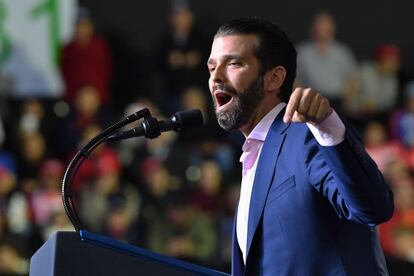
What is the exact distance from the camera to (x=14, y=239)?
8.15 m

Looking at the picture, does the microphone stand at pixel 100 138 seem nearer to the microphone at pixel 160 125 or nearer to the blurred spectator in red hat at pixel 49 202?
the microphone at pixel 160 125

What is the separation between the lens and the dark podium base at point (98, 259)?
285 centimetres

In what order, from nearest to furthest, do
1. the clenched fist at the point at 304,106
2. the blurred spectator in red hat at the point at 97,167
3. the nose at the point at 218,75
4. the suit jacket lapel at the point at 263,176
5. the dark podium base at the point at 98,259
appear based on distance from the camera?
the clenched fist at the point at 304,106
the dark podium base at the point at 98,259
the suit jacket lapel at the point at 263,176
the nose at the point at 218,75
the blurred spectator in red hat at the point at 97,167

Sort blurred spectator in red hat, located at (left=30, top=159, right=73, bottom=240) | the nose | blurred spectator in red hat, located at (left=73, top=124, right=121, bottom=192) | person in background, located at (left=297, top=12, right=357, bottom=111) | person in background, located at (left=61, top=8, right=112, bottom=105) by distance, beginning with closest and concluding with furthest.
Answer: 1. the nose
2. blurred spectator in red hat, located at (left=30, top=159, right=73, bottom=240)
3. blurred spectator in red hat, located at (left=73, top=124, right=121, bottom=192)
4. person in background, located at (left=61, top=8, right=112, bottom=105)
5. person in background, located at (left=297, top=12, right=357, bottom=111)

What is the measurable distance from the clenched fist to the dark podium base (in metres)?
0.59

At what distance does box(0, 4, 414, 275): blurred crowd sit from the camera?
839cm

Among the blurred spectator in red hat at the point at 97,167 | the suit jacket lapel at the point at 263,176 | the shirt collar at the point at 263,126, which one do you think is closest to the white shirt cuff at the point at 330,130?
the suit jacket lapel at the point at 263,176

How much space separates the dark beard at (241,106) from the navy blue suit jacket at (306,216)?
0.57ft

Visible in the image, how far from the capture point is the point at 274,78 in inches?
130

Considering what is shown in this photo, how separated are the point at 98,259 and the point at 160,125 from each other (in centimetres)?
42

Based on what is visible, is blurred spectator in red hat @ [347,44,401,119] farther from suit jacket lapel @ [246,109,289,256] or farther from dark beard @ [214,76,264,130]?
suit jacket lapel @ [246,109,289,256]

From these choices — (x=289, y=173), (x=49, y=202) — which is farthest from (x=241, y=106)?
(x=49, y=202)

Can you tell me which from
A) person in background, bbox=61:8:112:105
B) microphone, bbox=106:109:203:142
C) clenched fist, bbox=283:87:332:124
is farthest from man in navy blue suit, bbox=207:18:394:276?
person in background, bbox=61:8:112:105

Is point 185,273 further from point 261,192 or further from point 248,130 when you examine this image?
point 248,130
